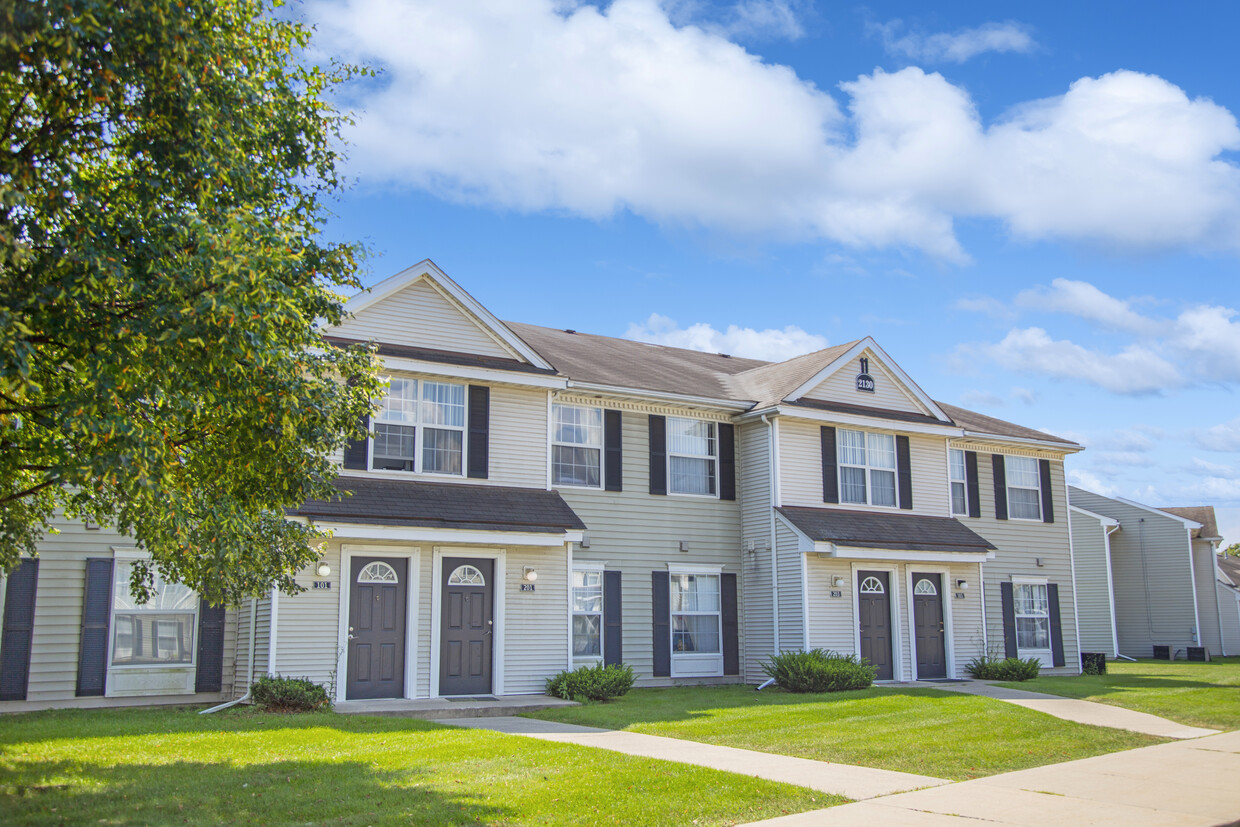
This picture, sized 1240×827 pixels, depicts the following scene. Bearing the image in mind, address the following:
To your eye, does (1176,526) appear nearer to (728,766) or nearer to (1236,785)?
(1236,785)

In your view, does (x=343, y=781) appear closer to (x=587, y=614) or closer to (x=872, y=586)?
(x=587, y=614)

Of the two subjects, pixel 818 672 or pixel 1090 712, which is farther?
pixel 818 672

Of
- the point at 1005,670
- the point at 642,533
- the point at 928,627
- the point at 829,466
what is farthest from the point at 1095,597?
the point at 642,533

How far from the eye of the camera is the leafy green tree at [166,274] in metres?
6.86

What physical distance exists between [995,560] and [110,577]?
19.0 metres

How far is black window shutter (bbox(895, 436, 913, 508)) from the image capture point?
72.5 ft

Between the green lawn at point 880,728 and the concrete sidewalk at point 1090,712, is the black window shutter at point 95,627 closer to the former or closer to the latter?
the green lawn at point 880,728

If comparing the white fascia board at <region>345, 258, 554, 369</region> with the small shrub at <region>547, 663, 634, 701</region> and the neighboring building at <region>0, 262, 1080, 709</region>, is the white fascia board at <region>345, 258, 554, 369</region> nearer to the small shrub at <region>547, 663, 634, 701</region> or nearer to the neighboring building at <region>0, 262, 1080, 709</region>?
the neighboring building at <region>0, 262, 1080, 709</region>

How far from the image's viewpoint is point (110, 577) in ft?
50.8

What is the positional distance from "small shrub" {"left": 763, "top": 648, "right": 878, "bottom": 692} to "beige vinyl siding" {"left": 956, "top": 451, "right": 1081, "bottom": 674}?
635 cm

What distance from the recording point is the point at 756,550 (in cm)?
2061

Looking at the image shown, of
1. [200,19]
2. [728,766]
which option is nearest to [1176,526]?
[728,766]

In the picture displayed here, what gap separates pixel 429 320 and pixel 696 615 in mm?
7999

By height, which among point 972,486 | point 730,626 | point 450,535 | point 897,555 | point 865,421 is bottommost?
point 730,626
